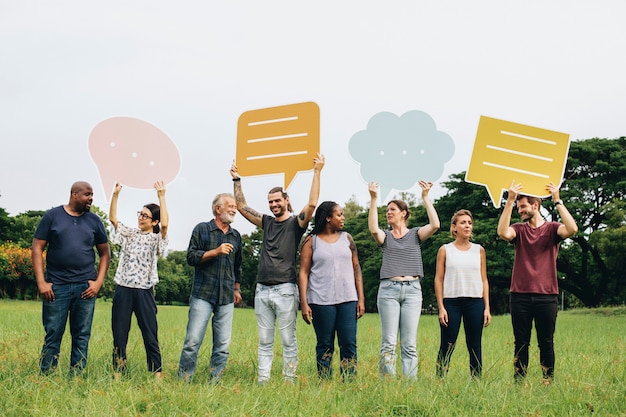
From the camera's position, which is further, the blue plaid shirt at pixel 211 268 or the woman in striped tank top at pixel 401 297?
the blue plaid shirt at pixel 211 268

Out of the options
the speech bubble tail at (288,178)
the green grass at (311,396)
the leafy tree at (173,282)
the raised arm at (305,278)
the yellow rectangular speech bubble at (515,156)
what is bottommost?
the leafy tree at (173,282)

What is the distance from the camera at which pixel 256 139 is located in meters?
5.86

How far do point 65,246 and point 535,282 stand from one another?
170 inches

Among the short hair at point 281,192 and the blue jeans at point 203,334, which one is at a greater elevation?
the short hair at point 281,192

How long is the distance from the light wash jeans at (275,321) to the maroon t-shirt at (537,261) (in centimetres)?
204

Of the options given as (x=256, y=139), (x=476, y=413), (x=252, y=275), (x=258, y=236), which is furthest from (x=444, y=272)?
(x=252, y=275)

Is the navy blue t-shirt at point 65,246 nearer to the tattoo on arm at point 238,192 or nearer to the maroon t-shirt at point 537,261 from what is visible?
the tattoo on arm at point 238,192

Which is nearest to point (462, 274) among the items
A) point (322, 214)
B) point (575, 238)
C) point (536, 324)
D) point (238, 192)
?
point (536, 324)

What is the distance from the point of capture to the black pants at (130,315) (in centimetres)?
537

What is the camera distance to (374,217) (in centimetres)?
546

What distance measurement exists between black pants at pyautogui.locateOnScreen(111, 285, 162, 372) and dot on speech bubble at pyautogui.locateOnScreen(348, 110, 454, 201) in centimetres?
245

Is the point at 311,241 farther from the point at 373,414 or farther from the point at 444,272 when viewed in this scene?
the point at 373,414

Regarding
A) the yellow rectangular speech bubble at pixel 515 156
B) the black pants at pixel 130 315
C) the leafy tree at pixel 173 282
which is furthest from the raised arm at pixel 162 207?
the leafy tree at pixel 173 282

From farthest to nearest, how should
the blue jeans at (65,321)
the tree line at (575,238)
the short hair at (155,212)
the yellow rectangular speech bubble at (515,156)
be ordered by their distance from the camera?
the tree line at (575,238), the short hair at (155,212), the yellow rectangular speech bubble at (515,156), the blue jeans at (65,321)
